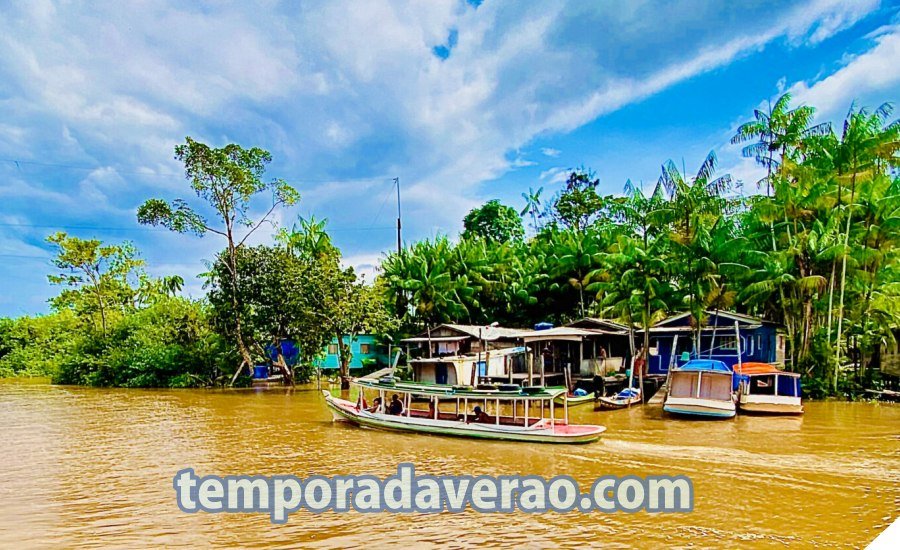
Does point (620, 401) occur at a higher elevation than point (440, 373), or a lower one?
lower

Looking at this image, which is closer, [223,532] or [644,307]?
[223,532]

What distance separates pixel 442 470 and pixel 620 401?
9890 mm

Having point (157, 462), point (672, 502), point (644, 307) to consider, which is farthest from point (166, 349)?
point (672, 502)

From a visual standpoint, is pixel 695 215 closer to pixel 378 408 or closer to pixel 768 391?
pixel 768 391

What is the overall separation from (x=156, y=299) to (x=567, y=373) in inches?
1072

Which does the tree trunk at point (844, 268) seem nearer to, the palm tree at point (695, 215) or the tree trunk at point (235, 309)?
the palm tree at point (695, 215)

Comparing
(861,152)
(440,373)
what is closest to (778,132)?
(861,152)

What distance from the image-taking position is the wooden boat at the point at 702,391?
54.1 feet

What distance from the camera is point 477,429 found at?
13930 millimetres

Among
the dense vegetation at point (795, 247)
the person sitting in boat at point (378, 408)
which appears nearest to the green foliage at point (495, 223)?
the dense vegetation at point (795, 247)

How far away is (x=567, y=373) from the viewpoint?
21.8 meters

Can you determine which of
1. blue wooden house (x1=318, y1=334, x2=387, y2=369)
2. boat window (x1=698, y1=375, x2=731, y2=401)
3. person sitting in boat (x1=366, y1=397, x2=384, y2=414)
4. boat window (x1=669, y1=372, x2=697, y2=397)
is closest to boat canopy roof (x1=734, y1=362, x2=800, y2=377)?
boat window (x1=698, y1=375, x2=731, y2=401)

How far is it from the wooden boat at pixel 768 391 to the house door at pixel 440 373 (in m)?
9.90

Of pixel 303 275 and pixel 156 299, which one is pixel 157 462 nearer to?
pixel 303 275
